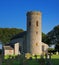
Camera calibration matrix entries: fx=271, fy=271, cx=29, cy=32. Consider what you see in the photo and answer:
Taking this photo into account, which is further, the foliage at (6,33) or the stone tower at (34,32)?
the foliage at (6,33)

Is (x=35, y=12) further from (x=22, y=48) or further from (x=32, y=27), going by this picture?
(x=22, y=48)

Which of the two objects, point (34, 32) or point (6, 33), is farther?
point (6, 33)

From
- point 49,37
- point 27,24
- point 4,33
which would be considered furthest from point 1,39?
point 27,24

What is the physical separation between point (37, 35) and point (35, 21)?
3.32m

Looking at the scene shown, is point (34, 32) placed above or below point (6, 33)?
below

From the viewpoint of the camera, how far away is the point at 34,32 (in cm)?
6278

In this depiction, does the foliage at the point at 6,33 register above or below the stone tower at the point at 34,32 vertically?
above

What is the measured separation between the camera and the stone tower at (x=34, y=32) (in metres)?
62.1

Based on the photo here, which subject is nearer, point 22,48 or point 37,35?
point 37,35

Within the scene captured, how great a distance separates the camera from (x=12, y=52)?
69062 millimetres

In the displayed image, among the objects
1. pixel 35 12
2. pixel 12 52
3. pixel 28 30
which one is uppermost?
pixel 35 12

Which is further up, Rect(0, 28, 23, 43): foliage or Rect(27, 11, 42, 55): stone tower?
Rect(0, 28, 23, 43): foliage

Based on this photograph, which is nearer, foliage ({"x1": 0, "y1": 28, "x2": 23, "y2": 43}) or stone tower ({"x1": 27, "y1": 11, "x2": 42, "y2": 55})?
stone tower ({"x1": 27, "y1": 11, "x2": 42, "y2": 55})

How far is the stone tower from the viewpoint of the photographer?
6212 cm
